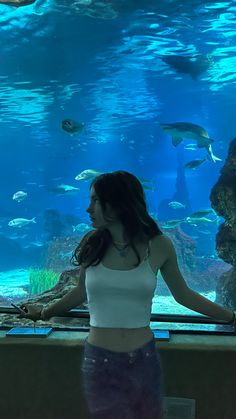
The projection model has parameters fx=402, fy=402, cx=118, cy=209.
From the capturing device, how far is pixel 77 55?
13289 millimetres

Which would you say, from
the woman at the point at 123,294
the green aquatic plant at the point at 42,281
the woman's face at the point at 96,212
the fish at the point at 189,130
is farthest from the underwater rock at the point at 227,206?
the green aquatic plant at the point at 42,281

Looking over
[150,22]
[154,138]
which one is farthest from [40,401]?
[154,138]

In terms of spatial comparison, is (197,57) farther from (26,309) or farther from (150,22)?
(26,309)

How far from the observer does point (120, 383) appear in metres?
1.42

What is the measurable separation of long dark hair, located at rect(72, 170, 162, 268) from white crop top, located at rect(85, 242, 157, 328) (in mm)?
62

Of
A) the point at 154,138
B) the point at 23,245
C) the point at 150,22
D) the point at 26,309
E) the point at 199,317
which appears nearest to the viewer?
the point at 26,309

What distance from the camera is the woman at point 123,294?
144 cm

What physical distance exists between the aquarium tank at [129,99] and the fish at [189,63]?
4cm

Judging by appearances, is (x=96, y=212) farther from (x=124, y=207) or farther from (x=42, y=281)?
(x=42, y=281)

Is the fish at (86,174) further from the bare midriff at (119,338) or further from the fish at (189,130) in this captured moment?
the bare midriff at (119,338)

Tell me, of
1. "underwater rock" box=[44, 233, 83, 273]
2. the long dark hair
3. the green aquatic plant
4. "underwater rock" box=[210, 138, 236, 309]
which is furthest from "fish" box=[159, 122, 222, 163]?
the long dark hair

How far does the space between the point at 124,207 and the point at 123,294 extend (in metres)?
0.32

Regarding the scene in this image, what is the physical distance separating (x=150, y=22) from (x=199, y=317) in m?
9.55

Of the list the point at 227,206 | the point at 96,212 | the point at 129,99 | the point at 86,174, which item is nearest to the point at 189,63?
the point at 129,99
